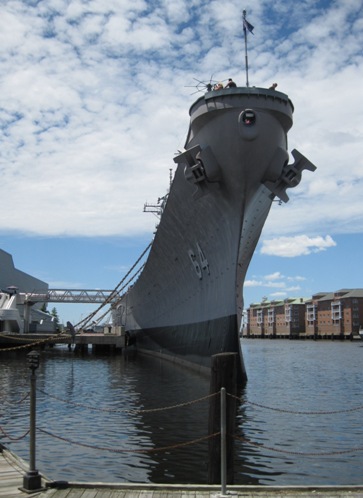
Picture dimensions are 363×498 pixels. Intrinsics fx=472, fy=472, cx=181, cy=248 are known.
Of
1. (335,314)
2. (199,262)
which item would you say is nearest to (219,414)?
(199,262)

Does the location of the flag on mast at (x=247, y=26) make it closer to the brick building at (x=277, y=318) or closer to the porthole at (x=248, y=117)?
the porthole at (x=248, y=117)

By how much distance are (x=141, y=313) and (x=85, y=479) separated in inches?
1540

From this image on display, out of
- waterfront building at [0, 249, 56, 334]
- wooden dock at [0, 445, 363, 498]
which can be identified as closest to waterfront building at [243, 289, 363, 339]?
waterfront building at [0, 249, 56, 334]

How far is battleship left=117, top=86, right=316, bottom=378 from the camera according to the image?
19.0m

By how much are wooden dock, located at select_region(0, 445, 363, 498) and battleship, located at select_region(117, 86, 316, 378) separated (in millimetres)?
13327

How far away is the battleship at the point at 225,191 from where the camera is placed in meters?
19.0

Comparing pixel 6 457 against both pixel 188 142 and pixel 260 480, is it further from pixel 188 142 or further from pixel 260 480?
pixel 188 142

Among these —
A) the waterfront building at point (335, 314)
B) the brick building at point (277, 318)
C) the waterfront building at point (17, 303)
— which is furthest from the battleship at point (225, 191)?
the brick building at point (277, 318)

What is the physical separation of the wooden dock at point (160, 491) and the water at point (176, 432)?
1051 millimetres

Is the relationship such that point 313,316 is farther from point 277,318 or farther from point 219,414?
point 219,414

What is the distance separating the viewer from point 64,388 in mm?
18922

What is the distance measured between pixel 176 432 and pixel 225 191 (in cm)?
1178

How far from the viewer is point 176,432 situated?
1096 centimetres

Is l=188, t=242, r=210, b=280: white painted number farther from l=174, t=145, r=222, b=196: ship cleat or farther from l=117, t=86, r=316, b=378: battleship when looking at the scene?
l=174, t=145, r=222, b=196: ship cleat
